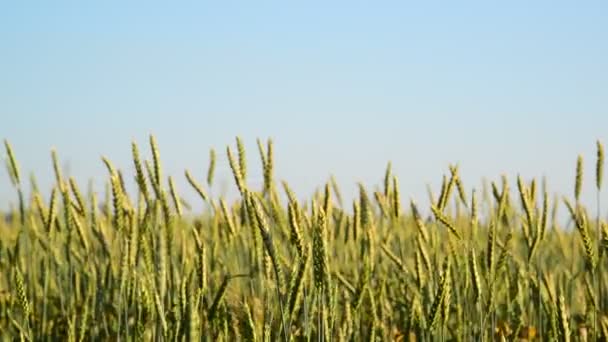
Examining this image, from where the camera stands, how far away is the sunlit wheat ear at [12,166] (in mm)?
2649

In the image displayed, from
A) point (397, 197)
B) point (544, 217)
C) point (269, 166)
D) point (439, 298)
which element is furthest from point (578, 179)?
point (439, 298)

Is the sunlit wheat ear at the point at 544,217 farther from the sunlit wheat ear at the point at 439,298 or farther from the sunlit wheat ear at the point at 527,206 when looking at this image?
the sunlit wheat ear at the point at 439,298

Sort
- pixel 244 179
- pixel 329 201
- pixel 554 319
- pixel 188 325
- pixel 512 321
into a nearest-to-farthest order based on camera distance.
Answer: pixel 188 325 < pixel 554 319 < pixel 329 201 < pixel 244 179 < pixel 512 321

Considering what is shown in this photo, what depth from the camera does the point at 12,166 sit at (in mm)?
2689

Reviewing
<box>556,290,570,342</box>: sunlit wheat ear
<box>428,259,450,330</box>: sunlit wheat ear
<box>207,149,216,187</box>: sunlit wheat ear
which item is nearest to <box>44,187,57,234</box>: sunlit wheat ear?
<box>207,149,216,187</box>: sunlit wheat ear

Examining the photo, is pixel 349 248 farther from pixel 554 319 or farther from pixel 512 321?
pixel 554 319

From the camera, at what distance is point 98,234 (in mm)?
→ 2494

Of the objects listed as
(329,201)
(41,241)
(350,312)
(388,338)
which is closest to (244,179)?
(329,201)

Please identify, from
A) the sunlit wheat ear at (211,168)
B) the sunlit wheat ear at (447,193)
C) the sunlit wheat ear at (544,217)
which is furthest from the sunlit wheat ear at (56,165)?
the sunlit wheat ear at (544,217)

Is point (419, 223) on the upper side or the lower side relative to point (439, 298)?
upper

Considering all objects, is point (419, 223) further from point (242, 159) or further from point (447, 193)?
point (242, 159)

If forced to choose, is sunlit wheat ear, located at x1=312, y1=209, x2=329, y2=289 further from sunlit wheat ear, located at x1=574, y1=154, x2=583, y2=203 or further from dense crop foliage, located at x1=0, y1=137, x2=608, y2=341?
sunlit wheat ear, located at x1=574, y1=154, x2=583, y2=203

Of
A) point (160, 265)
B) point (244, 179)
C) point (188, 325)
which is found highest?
point (244, 179)

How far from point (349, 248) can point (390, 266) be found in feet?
0.72
